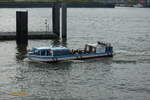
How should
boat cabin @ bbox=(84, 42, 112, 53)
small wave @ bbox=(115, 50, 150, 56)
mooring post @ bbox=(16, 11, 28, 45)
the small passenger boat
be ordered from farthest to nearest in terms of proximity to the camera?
mooring post @ bbox=(16, 11, 28, 45)
small wave @ bbox=(115, 50, 150, 56)
boat cabin @ bbox=(84, 42, 112, 53)
the small passenger boat

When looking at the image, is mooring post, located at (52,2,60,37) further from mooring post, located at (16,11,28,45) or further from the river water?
the river water

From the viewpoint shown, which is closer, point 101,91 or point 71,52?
point 101,91

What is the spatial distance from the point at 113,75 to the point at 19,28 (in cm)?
3029

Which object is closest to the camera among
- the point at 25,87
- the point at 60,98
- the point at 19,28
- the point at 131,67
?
the point at 60,98

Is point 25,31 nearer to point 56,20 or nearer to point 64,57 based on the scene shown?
point 56,20

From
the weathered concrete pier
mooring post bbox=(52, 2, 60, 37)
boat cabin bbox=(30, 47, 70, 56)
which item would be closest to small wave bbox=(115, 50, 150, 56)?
boat cabin bbox=(30, 47, 70, 56)

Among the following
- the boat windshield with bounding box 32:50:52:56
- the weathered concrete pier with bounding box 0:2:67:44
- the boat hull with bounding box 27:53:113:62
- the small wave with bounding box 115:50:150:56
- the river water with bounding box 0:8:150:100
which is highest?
the weathered concrete pier with bounding box 0:2:67:44

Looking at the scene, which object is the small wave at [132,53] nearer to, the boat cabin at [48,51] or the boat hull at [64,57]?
the boat hull at [64,57]

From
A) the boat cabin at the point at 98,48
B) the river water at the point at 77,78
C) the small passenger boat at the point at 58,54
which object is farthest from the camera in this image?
the boat cabin at the point at 98,48

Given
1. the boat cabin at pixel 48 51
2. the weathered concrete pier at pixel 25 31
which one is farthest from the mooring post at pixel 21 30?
the boat cabin at pixel 48 51

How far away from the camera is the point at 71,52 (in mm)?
64562

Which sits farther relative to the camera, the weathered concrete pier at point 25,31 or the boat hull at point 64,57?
the weathered concrete pier at point 25,31

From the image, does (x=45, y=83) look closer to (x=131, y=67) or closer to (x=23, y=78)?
(x=23, y=78)

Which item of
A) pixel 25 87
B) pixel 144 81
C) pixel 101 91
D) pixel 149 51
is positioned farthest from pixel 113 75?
pixel 149 51
